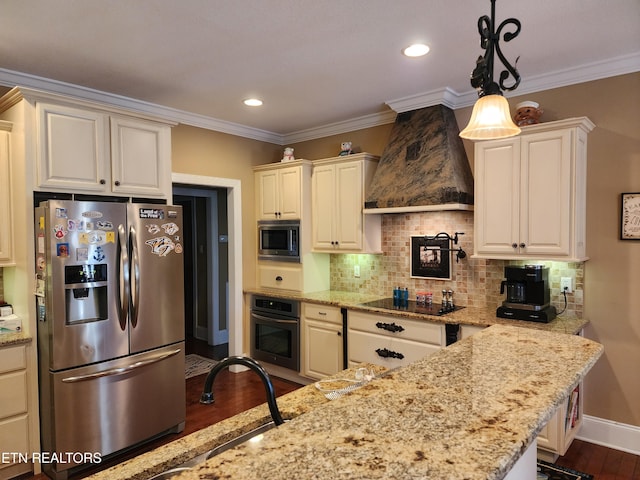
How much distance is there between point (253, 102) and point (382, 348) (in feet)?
7.67

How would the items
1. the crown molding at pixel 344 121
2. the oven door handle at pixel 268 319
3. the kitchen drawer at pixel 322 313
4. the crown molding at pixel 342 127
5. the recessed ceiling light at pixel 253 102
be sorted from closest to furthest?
the crown molding at pixel 344 121
the recessed ceiling light at pixel 253 102
the kitchen drawer at pixel 322 313
the crown molding at pixel 342 127
the oven door handle at pixel 268 319

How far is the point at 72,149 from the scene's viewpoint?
2.82 metres

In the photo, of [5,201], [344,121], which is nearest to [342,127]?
[344,121]

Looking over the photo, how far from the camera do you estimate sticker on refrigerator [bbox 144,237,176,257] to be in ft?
9.80

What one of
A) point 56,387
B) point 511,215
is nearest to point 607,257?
point 511,215

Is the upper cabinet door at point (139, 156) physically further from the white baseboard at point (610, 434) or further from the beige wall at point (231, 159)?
the white baseboard at point (610, 434)

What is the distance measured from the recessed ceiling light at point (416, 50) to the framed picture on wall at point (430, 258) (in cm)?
162

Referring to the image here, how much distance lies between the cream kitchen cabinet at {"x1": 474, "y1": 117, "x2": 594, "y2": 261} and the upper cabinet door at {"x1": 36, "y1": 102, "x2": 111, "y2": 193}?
2668mm

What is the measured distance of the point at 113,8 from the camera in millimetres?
2150

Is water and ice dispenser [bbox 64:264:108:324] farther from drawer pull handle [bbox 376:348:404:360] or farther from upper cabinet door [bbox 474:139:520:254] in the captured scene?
upper cabinet door [bbox 474:139:520:254]

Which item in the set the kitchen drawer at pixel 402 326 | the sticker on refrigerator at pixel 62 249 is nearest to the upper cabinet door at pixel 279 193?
the kitchen drawer at pixel 402 326

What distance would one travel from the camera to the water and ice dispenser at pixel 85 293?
2.64 metres

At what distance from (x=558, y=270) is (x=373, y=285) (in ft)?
5.42

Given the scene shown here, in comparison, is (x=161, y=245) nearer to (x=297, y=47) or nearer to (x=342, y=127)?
(x=297, y=47)
